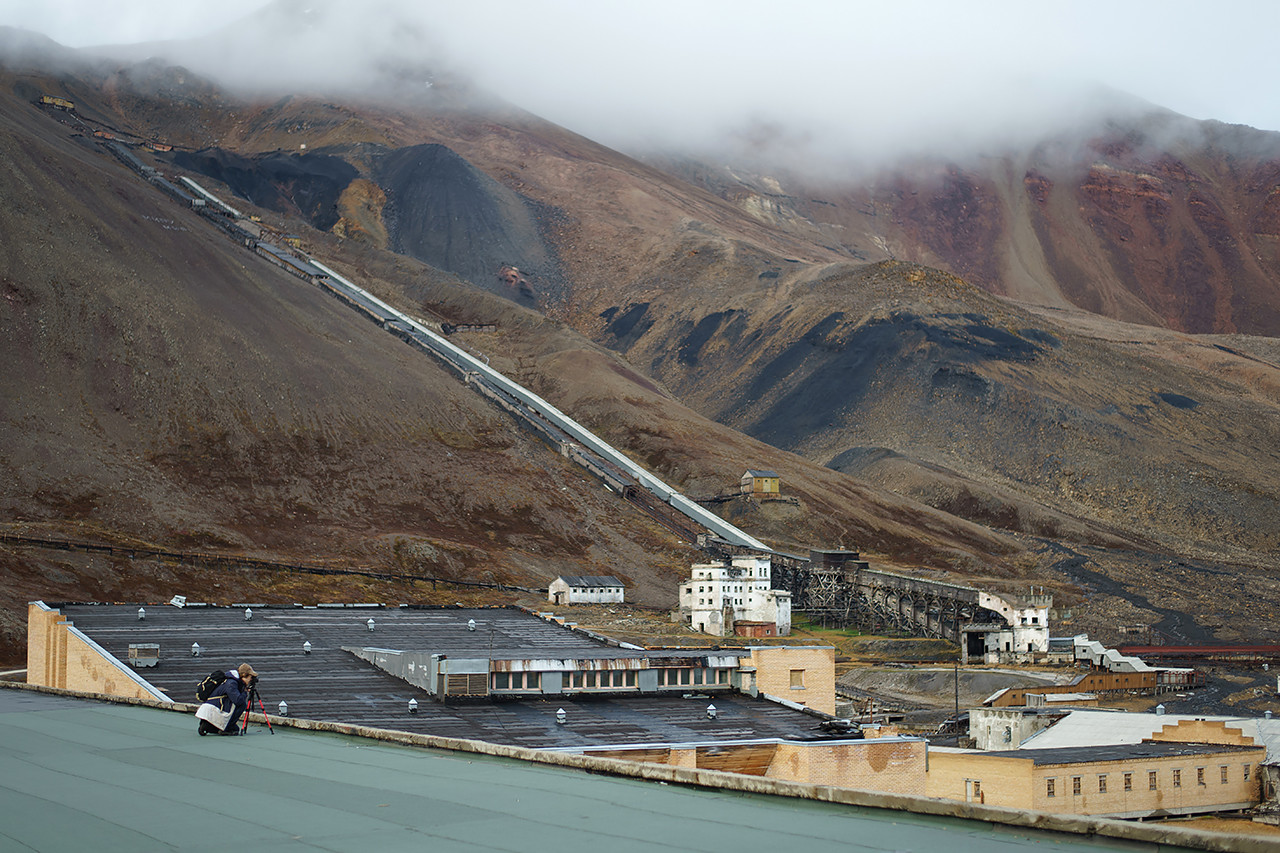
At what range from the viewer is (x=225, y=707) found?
709 inches

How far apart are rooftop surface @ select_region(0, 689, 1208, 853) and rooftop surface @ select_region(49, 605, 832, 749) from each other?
1424 cm

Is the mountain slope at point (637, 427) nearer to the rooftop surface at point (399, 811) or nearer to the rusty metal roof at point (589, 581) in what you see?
the rusty metal roof at point (589, 581)

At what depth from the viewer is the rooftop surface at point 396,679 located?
31516 mm

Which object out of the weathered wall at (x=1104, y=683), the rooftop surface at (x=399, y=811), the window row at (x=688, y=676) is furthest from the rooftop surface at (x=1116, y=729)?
the rooftop surface at (x=399, y=811)

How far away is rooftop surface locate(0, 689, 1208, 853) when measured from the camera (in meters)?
9.58

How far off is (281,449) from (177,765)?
9399 cm

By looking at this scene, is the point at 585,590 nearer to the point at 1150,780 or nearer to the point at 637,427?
the point at 637,427

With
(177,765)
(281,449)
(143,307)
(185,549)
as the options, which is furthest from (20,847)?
(143,307)

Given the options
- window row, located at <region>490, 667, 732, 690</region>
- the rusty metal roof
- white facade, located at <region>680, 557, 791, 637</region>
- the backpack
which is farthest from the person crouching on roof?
the rusty metal roof

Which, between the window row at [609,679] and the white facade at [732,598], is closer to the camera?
the window row at [609,679]

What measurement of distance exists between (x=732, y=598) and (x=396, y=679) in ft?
171

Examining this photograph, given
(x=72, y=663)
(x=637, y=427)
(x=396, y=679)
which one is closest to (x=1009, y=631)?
(x=396, y=679)

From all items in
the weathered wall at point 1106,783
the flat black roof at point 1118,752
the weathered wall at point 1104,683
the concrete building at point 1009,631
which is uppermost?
the concrete building at point 1009,631

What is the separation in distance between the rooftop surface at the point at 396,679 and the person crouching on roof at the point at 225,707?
1094cm
